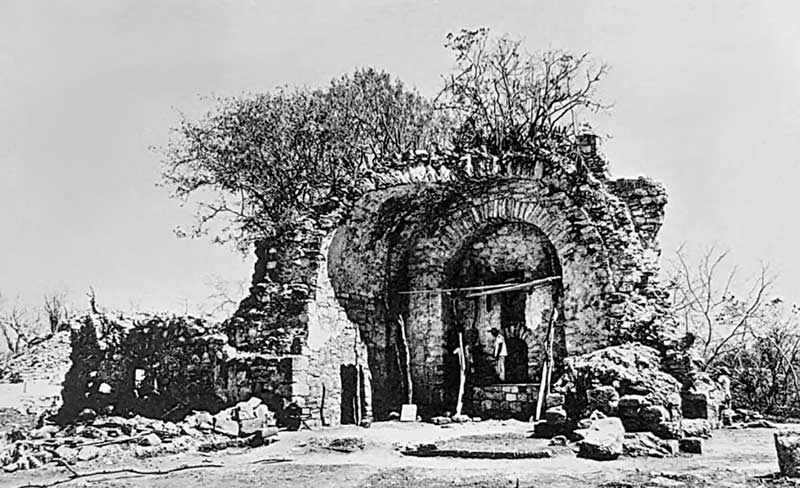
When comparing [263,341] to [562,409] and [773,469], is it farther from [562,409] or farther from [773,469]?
[773,469]

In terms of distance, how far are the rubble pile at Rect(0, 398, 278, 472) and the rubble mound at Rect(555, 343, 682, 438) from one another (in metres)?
4.62

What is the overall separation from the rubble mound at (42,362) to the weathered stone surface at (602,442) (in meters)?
15.5

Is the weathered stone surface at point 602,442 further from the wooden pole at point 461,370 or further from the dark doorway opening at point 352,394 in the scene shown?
the wooden pole at point 461,370

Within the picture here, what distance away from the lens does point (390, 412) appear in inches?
630

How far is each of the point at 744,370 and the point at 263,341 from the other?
446 inches

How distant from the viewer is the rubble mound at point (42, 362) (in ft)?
69.7

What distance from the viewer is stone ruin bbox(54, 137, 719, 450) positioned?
13.9 meters

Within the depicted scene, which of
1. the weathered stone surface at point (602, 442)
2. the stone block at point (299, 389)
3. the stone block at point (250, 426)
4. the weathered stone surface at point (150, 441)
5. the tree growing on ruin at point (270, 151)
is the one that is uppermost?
the tree growing on ruin at point (270, 151)

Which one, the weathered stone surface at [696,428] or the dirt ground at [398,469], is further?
the weathered stone surface at [696,428]

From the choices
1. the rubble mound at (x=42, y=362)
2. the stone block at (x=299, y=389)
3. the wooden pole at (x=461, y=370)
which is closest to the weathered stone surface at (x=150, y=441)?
the stone block at (x=299, y=389)

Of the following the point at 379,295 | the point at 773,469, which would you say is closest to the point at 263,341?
the point at 379,295

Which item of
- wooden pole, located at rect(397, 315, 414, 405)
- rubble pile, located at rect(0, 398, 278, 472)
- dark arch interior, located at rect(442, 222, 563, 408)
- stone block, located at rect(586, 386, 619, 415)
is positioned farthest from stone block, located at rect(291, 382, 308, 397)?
stone block, located at rect(586, 386, 619, 415)

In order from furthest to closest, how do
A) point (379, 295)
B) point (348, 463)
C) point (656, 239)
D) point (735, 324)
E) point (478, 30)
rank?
point (478, 30) < point (735, 324) < point (379, 295) < point (656, 239) < point (348, 463)

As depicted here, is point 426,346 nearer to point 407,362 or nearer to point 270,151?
point 407,362
